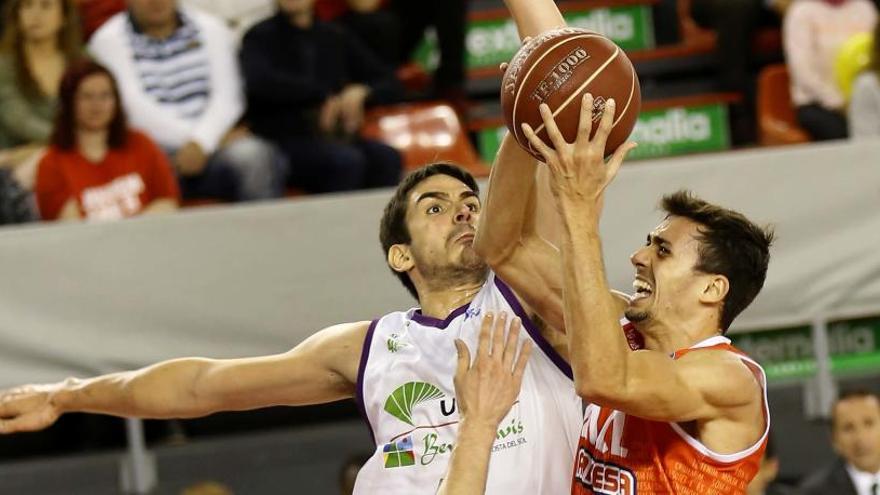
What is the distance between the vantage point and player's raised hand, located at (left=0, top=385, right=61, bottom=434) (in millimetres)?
4367

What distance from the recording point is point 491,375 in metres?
3.64

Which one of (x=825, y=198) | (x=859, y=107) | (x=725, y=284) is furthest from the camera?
(x=859, y=107)

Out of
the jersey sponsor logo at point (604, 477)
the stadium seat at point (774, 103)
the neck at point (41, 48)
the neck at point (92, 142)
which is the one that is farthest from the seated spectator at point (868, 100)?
the jersey sponsor logo at point (604, 477)

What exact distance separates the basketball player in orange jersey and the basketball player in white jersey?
106 millimetres

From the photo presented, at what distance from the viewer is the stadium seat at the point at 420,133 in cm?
808

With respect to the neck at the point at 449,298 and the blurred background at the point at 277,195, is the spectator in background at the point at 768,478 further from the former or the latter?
the neck at the point at 449,298

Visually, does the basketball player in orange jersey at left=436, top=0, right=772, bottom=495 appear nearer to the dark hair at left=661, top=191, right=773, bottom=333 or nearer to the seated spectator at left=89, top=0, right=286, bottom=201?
the dark hair at left=661, top=191, right=773, bottom=333

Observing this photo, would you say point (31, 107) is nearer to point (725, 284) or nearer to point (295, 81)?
point (295, 81)

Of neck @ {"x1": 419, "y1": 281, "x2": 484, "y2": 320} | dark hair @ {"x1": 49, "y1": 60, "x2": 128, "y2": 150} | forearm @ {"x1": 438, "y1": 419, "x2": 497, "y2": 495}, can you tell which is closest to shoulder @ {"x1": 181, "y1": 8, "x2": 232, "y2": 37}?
dark hair @ {"x1": 49, "y1": 60, "x2": 128, "y2": 150}

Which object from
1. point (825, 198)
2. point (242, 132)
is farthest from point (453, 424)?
point (242, 132)

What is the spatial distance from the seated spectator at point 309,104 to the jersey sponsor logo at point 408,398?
11.0 feet

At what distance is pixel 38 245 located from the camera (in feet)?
19.7

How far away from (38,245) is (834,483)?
11.6ft

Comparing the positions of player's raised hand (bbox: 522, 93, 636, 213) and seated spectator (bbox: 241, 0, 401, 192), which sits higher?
player's raised hand (bbox: 522, 93, 636, 213)
